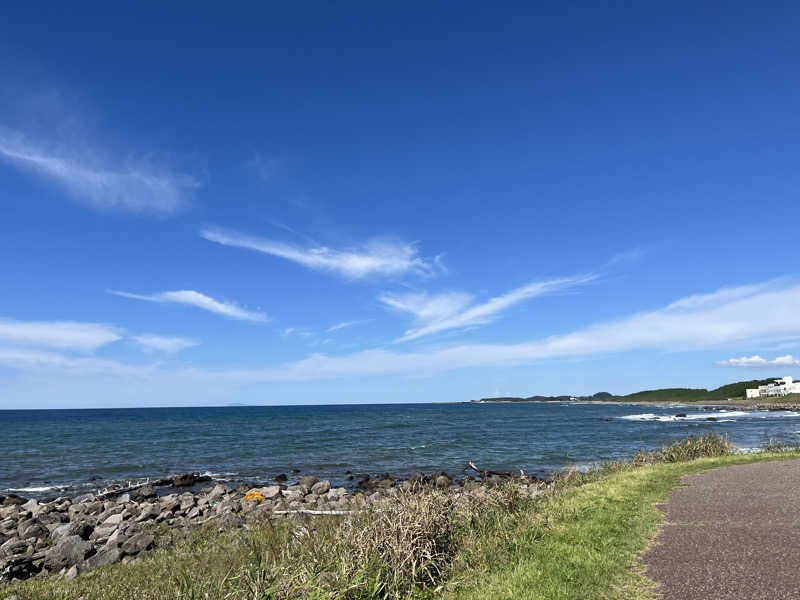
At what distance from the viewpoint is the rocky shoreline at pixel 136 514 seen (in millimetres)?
13430

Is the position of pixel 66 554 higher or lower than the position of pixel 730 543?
lower

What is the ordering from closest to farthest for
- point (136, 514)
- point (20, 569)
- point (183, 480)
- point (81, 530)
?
point (20, 569)
point (81, 530)
point (136, 514)
point (183, 480)

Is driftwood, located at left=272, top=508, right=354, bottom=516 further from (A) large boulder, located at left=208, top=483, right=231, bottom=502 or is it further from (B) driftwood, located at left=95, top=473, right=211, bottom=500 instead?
(B) driftwood, located at left=95, top=473, right=211, bottom=500

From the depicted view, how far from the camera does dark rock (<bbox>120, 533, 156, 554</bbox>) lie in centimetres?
1382

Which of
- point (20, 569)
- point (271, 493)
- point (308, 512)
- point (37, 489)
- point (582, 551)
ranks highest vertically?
point (582, 551)

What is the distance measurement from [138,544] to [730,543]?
1466 centimetres

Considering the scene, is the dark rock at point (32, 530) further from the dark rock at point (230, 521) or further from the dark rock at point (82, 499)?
the dark rock at point (230, 521)

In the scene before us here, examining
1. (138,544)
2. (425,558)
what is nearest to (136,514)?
(138,544)

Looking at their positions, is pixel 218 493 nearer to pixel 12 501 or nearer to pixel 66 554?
pixel 12 501

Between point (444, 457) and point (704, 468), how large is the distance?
20663 millimetres

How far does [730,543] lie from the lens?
30.8 ft

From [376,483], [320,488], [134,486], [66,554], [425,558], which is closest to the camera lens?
[425,558]

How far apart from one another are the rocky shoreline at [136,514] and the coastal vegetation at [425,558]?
1006mm

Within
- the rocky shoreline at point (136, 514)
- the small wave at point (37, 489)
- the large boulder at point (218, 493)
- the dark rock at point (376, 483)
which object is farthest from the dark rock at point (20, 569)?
the small wave at point (37, 489)
